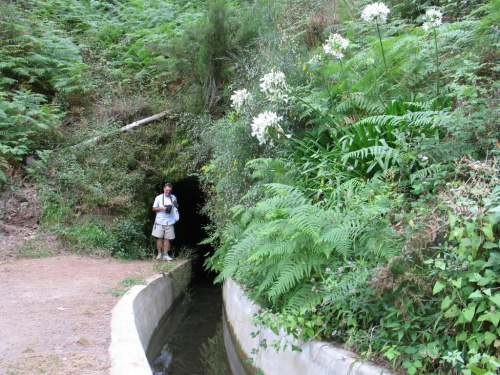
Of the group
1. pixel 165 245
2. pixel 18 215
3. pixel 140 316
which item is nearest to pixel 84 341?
pixel 140 316

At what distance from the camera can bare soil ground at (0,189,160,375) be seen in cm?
441

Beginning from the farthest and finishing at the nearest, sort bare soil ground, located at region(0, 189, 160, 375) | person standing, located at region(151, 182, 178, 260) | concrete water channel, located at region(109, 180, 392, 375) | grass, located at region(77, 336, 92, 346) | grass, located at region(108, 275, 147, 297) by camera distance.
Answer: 1. person standing, located at region(151, 182, 178, 260)
2. grass, located at region(108, 275, 147, 297)
3. grass, located at region(77, 336, 92, 346)
4. bare soil ground, located at region(0, 189, 160, 375)
5. concrete water channel, located at region(109, 180, 392, 375)

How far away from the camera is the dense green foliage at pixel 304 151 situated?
324cm

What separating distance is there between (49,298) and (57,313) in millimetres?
863

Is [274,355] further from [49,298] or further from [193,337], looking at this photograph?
[49,298]

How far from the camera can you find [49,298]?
262 inches

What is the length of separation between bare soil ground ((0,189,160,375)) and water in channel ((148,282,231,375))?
1188 millimetres

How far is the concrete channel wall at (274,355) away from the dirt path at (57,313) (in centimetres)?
180

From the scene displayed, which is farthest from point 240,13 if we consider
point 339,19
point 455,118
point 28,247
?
point 455,118

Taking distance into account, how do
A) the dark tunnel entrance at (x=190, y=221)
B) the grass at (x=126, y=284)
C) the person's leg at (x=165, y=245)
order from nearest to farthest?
the grass at (x=126, y=284), the person's leg at (x=165, y=245), the dark tunnel entrance at (x=190, y=221)

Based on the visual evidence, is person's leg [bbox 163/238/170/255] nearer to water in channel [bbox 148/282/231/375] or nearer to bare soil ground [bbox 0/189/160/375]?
bare soil ground [bbox 0/189/160/375]

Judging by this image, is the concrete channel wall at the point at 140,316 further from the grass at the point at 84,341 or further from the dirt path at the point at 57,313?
the grass at the point at 84,341

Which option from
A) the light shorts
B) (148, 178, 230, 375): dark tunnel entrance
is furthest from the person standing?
(148, 178, 230, 375): dark tunnel entrance

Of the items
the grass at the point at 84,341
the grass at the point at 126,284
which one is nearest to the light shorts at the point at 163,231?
the grass at the point at 126,284
